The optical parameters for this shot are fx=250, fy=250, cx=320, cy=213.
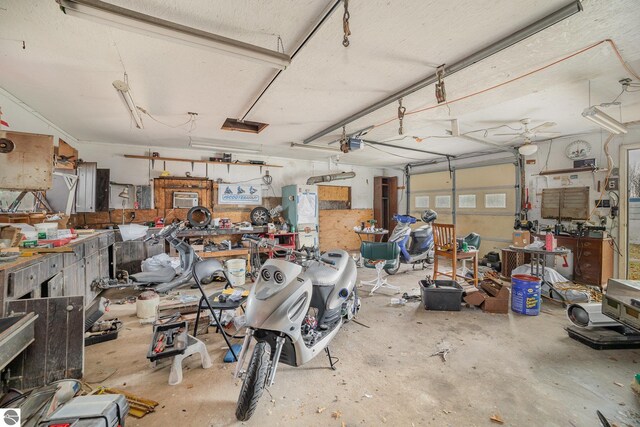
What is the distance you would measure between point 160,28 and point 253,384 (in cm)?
216

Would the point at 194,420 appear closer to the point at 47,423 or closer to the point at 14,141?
the point at 47,423

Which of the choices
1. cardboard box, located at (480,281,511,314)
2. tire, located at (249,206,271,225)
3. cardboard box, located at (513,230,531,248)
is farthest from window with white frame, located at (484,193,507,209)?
tire, located at (249,206,271,225)

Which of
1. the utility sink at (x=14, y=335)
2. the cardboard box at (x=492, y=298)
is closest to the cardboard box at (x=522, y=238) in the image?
the cardboard box at (x=492, y=298)

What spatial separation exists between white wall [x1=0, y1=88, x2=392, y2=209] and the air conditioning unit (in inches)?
19.0

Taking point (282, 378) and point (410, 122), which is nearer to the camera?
point (282, 378)

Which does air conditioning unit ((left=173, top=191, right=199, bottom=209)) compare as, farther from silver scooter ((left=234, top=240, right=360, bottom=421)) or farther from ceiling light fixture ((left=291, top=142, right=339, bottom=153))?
silver scooter ((left=234, top=240, right=360, bottom=421))

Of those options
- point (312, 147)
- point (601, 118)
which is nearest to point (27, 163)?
point (312, 147)

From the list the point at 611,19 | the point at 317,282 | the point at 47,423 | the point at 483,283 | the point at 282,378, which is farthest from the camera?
the point at 483,283

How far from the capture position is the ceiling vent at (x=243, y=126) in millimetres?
4020

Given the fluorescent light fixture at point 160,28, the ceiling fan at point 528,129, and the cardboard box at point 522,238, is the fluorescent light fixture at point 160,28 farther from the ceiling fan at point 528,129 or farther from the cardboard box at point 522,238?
the cardboard box at point 522,238

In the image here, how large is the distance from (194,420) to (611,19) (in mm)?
3757

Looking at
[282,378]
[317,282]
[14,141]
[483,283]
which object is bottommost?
[282,378]

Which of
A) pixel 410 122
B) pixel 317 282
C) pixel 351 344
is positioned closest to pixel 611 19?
pixel 410 122

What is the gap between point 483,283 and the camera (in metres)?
3.49
